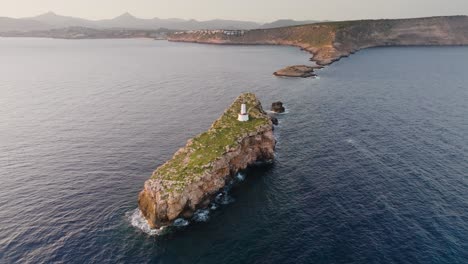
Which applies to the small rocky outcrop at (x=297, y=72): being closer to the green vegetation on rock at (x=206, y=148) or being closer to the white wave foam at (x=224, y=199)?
the green vegetation on rock at (x=206, y=148)

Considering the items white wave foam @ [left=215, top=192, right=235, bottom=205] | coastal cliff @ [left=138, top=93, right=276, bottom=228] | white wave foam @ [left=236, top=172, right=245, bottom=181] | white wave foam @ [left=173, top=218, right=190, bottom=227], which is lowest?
white wave foam @ [left=173, top=218, right=190, bottom=227]

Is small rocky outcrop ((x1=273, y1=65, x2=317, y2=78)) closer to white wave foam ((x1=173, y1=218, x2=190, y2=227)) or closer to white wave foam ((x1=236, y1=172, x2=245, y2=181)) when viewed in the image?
white wave foam ((x1=236, y1=172, x2=245, y2=181))

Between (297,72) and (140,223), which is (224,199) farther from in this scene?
(297,72)

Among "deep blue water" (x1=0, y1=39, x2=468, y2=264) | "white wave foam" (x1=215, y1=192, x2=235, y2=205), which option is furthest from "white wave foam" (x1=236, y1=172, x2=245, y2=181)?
"white wave foam" (x1=215, y1=192, x2=235, y2=205)

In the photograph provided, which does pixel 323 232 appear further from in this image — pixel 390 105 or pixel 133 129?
pixel 390 105

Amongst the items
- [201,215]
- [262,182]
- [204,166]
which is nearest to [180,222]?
[201,215]

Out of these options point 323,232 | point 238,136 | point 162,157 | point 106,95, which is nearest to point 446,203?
point 323,232
